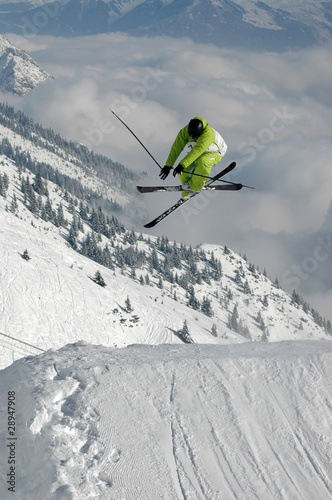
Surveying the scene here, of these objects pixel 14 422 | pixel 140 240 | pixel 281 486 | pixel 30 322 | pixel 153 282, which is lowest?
pixel 140 240

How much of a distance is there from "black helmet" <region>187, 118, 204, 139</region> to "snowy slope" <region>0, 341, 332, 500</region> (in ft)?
24.2

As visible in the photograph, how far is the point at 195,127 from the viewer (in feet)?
41.8

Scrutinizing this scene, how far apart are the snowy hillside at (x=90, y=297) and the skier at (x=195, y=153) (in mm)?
20503

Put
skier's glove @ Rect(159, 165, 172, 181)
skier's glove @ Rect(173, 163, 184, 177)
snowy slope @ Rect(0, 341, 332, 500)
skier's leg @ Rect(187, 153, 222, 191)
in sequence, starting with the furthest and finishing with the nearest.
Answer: skier's leg @ Rect(187, 153, 222, 191)
skier's glove @ Rect(159, 165, 172, 181)
skier's glove @ Rect(173, 163, 184, 177)
snowy slope @ Rect(0, 341, 332, 500)

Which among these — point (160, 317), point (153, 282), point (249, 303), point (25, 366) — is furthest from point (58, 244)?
point (249, 303)

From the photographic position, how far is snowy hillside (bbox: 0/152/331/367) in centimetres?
4122

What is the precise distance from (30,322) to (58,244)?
79.1 ft

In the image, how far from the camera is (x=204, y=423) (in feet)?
34.9

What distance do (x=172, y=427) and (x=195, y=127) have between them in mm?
8953

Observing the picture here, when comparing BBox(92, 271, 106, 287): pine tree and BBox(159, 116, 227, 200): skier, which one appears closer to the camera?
BBox(159, 116, 227, 200): skier

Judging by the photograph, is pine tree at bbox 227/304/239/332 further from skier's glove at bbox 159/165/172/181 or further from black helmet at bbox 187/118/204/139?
black helmet at bbox 187/118/204/139

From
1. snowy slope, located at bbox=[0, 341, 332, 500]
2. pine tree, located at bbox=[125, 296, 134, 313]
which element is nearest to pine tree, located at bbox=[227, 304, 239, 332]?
pine tree, located at bbox=[125, 296, 134, 313]

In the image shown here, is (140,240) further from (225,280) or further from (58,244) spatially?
(58,244)

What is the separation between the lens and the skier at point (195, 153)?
42.1 feet
